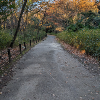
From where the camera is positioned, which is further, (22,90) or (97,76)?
(97,76)

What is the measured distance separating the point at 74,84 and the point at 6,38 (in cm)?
845

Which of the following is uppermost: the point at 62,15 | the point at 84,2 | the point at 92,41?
the point at 84,2

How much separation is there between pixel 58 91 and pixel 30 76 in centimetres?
179

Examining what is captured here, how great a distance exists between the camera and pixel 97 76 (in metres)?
5.15

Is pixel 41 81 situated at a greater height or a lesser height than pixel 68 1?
lesser

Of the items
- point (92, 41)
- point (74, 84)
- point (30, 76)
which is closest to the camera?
Answer: point (74, 84)

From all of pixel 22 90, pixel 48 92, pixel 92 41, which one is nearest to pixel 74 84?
pixel 48 92

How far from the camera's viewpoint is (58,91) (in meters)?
3.76

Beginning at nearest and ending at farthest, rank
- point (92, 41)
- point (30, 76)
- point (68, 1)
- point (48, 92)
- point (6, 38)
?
point (48, 92), point (30, 76), point (92, 41), point (6, 38), point (68, 1)

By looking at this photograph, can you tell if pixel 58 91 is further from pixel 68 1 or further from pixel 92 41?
pixel 68 1

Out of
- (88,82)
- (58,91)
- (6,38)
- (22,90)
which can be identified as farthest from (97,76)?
(6,38)

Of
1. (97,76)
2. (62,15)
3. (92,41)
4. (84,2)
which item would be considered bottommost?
(97,76)

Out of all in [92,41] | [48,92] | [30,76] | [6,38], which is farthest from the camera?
[6,38]

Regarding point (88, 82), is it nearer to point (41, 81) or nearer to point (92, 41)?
point (41, 81)
